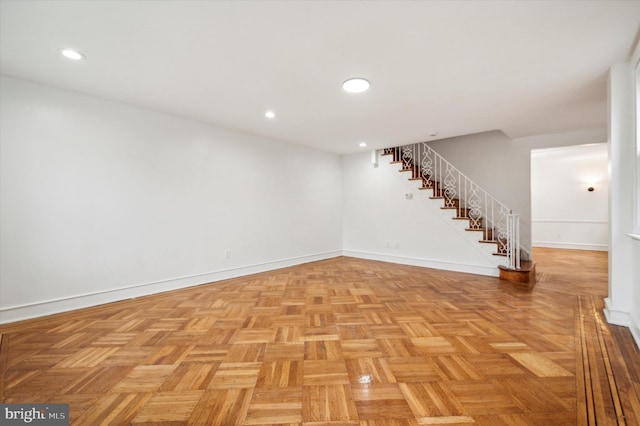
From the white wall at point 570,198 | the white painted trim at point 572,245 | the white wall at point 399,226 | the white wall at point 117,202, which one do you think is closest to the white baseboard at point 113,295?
the white wall at point 117,202

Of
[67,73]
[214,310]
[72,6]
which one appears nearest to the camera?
[72,6]

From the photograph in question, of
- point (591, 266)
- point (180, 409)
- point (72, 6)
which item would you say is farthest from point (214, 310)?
point (591, 266)

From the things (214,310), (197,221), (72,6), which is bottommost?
(214,310)

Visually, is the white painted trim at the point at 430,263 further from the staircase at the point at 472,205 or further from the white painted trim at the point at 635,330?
the white painted trim at the point at 635,330

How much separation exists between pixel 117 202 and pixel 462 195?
226 inches

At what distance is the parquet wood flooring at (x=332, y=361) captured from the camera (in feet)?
4.21

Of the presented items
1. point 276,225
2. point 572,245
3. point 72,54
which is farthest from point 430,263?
point 72,54

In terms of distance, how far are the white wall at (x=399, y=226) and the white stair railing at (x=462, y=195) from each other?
174mm

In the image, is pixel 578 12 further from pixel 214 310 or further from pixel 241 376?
pixel 214 310

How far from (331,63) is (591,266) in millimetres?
5972

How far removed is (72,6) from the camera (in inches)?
61.4

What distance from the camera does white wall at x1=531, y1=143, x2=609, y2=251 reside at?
6422 mm

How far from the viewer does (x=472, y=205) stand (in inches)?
195

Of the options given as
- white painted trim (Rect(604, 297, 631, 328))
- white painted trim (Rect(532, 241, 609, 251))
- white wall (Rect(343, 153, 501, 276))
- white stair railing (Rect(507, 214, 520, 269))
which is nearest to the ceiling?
white stair railing (Rect(507, 214, 520, 269))
